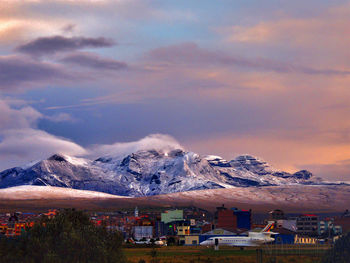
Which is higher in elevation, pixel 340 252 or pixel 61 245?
pixel 61 245

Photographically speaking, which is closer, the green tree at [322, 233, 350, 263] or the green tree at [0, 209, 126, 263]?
the green tree at [0, 209, 126, 263]

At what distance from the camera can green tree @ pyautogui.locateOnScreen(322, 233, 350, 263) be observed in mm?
90812

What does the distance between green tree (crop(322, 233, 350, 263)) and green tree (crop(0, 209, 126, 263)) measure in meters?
28.3

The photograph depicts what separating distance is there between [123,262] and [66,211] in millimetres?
13294

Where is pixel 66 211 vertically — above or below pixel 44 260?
above

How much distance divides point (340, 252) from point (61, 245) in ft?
123

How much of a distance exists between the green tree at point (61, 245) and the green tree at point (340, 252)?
28.3m

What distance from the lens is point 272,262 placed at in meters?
94.3

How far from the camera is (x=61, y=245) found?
88.2 metres

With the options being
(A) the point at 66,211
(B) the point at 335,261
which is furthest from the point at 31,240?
(B) the point at 335,261

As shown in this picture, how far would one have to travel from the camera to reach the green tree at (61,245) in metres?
86.7

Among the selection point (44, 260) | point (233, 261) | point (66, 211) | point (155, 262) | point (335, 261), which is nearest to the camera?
point (44, 260)

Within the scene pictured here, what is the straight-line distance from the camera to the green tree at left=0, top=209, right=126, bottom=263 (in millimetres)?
86688

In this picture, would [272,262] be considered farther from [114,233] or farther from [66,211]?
[66,211]
